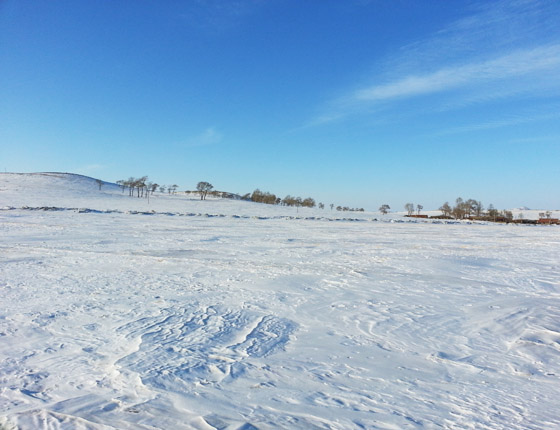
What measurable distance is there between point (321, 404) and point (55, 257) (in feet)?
25.9

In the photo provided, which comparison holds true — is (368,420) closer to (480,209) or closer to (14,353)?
(14,353)

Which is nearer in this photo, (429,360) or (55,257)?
(429,360)

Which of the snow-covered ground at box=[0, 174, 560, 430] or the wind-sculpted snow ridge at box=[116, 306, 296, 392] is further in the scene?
the wind-sculpted snow ridge at box=[116, 306, 296, 392]

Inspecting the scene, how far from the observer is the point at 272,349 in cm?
373

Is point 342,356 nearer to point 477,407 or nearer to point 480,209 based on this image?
point 477,407

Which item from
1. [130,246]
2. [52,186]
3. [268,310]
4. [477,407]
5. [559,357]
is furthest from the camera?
[52,186]

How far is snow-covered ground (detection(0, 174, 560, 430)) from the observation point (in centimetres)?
258

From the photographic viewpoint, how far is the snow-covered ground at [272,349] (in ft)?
8.47

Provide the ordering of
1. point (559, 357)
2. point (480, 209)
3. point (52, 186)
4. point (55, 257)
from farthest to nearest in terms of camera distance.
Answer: point (480, 209) < point (52, 186) < point (55, 257) < point (559, 357)

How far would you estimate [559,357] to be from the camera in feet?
12.0

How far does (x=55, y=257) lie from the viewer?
855cm

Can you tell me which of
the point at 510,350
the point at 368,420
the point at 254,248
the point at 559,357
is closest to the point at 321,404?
the point at 368,420

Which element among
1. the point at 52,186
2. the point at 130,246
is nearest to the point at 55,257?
the point at 130,246

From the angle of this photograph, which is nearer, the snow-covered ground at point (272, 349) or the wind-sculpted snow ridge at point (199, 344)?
the snow-covered ground at point (272, 349)
